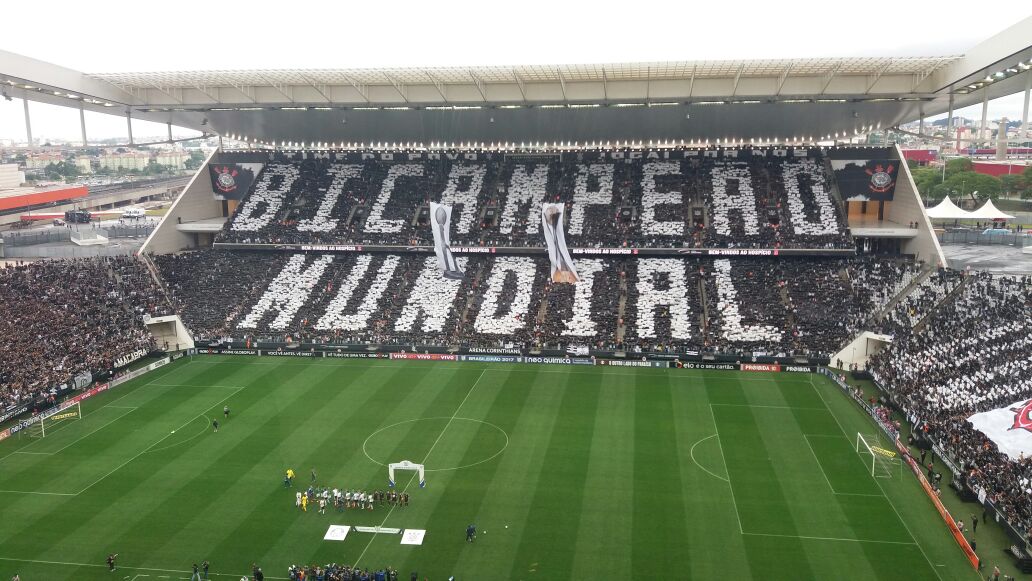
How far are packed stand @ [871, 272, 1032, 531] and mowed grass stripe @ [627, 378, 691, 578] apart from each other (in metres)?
11.2

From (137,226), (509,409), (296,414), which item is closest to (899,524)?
(509,409)

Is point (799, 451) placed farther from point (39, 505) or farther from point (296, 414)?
point (39, 505)

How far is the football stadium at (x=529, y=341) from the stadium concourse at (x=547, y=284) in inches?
11.2

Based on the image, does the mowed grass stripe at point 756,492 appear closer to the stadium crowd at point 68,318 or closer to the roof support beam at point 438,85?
the roof support beam at point 438,85

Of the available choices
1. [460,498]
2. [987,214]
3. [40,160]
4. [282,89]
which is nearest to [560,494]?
[460,498]

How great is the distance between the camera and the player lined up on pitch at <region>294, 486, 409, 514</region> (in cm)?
2948

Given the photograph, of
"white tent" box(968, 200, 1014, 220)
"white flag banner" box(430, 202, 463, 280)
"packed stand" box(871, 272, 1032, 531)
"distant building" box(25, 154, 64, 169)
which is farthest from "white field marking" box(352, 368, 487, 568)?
"distant building" box(25, 154, 64, 169)

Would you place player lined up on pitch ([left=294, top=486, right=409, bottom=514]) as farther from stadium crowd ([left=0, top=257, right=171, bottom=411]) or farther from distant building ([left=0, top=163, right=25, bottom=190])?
distant building ([left=0, top=163, right=25, bottom=190])

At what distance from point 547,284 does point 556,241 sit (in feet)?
11.3

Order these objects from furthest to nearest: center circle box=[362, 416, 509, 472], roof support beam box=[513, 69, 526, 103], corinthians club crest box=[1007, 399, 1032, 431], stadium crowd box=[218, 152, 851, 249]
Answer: stadium crowd box=[218, 152, 851, 249]
roof support beam box=[513, 69, 526, 103]
center circle box=[362, 416, 509, 472]
corinthians club crest box=[1007, 399, 1032, 431]

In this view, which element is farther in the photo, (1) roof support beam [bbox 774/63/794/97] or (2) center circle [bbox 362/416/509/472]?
(1) roof support beam [bbox 774/63/794/97]

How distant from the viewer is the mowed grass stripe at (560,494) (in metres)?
25.6

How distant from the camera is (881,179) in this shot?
61.0 meters

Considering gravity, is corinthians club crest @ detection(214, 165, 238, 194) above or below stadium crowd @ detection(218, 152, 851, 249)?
above
